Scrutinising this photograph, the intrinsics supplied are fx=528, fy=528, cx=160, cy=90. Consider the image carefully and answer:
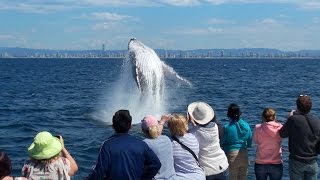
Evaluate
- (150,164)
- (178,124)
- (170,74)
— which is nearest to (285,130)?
(178,124)

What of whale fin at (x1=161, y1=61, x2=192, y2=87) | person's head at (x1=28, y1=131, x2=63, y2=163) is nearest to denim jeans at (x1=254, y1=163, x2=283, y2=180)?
person's head at (x1=28, y1=131, x2=63, y2=163)

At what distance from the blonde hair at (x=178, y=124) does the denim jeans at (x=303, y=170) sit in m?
2.32

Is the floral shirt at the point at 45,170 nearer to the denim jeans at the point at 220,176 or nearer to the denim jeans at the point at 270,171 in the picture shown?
the denim jeans at the point at 220,176

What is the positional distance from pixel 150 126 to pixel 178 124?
1.86 ft

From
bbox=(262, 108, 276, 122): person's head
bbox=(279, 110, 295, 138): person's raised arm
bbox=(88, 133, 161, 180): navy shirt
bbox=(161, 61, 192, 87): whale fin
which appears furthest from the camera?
bbox=(161, 61, 192, 87): whale fin

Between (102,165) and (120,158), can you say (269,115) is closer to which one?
(120,158)

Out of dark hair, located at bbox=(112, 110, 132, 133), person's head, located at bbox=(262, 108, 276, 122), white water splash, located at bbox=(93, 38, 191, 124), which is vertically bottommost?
white water splash, located at bbox=(93, 38, 191, 124)

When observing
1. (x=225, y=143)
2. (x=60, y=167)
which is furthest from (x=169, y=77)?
(x=60, y=167)

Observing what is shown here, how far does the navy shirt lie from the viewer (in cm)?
680

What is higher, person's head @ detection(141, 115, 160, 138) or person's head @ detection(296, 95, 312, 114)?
person's head @ detection(296, 95, 312, 114)

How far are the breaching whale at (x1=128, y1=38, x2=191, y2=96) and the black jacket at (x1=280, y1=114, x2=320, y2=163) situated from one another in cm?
1905

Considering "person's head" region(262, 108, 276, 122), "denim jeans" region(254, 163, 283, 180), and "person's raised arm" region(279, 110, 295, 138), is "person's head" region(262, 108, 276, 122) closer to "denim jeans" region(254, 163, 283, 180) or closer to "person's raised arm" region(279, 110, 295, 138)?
"person's raised arm" region(279, 110, 295, 138)

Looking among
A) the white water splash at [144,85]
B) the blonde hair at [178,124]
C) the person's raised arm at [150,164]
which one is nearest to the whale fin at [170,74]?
the white water splash at [144,85]

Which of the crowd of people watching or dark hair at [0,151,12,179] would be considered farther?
the crowd of people watching
